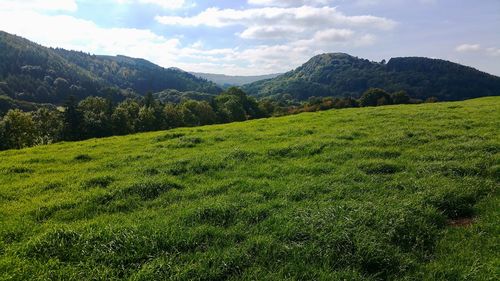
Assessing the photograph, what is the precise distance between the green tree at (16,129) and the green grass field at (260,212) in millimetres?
→ 56911

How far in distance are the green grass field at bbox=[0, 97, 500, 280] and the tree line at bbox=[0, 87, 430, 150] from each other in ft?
192

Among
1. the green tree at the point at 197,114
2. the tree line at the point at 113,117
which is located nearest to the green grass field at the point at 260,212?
the tree line at the point at 113,117

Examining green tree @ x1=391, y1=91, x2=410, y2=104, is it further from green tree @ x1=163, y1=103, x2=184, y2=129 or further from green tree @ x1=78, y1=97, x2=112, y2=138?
green tree @ x1=78, y1=97, x2=112, y2=138

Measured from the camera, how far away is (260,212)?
11141mm

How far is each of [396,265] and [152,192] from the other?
8419 millimetres

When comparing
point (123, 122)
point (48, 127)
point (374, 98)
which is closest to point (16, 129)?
point (48, 127)

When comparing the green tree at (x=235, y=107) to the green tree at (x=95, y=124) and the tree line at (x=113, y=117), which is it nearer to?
the tree line at (x=113, y=117)

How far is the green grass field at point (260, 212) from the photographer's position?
8.28 m

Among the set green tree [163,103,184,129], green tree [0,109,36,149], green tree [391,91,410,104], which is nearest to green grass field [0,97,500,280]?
green tree [0,109,36,149]

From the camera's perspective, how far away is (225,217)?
35.6 feet

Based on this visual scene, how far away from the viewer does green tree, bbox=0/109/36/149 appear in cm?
6894

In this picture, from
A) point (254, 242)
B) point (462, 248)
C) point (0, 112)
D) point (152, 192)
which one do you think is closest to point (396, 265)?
point (462, 248)

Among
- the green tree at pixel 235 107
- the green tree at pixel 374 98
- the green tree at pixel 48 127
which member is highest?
the green tree at pixel 374 98

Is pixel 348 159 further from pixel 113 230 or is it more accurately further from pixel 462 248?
pixel 113 230
